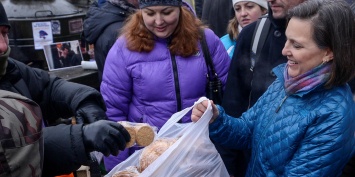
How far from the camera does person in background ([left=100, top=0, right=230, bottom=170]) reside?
2547 millimetres

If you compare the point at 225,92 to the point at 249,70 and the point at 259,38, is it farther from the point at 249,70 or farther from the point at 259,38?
the point at 259,38

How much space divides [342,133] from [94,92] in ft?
3.41

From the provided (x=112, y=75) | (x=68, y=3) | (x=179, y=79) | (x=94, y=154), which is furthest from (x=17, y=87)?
(x=68, y=3)

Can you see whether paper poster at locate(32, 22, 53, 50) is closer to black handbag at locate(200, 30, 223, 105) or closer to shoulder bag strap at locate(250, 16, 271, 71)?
black handbag at locate(200, 30, 223, 105)

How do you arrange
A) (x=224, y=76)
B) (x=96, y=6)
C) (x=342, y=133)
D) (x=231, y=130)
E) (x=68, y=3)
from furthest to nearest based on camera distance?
(x=68, y=3)
(x=96, y=6)
(x=224, y=76)
(x=231, y=130)
(x=342, y=133)

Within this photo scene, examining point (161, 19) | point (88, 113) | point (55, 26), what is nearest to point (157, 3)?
point (161, 19)

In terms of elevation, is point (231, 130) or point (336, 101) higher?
point (336, 101)

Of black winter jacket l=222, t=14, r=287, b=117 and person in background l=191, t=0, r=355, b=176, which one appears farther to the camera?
black winter jacket l=222, t=14, r=287, b=117

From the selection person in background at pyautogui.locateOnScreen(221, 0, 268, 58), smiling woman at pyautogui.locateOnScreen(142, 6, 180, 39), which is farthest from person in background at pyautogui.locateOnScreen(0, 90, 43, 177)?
person in background at pyautogui.locateOnScreen(221, 0, 268, 58)

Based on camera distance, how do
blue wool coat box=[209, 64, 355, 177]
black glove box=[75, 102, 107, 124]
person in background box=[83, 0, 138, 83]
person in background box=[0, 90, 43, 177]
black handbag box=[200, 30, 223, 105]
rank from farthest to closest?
1. person in background box=[83, 0, 138, 83]
2. black handbag box=[200, 30, 223, 105]
3. black glove box=[75, 102, 107, 124]
4. blue wool coat box=[209, 64, 355, 177]
5. person in background box=[0, 90, 43, 177]

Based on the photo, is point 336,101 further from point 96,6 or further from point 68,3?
point 68,3

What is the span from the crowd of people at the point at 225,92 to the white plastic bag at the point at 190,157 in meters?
0.08

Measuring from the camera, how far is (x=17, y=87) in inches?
72.2

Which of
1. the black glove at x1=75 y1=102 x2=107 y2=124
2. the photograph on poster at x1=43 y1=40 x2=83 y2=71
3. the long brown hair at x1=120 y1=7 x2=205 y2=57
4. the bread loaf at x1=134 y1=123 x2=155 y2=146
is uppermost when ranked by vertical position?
the long brown hair at x1=120 y1=7 x2=205 y2=57
